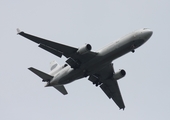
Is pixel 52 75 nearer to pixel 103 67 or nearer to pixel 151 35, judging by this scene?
pixel 103 67

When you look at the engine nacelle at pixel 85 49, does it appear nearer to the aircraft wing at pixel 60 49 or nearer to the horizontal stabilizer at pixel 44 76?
the aircraft wing at pixel 60 49

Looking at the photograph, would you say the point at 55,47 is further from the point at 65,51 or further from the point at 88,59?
the point at 88,59

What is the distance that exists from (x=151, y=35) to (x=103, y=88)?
16.3m

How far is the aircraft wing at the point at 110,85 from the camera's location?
64.3 metres

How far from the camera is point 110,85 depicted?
2643 inches

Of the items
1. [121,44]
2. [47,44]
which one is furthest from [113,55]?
[47,44]

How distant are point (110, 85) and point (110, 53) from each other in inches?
481

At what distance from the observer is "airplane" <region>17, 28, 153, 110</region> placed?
55688mm

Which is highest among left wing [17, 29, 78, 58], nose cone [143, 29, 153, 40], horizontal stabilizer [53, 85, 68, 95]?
left wing [17, 29, 78, 58]

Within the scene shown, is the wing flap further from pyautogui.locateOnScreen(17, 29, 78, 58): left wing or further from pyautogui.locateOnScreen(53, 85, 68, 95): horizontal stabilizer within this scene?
pyautogui.locateOnScreen(53, 85, 68, 95): horizontal stabilizer

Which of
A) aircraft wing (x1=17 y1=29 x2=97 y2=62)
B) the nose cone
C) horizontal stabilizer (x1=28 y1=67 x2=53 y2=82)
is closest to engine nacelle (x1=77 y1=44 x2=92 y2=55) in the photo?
aircraft wing (x1=17 y1=29 x2=97 y2=62)

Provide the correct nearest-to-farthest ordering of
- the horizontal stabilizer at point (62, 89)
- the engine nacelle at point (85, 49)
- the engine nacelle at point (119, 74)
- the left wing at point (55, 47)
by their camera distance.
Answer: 1. the engine nacelle at point (85, 49)
2. the left wing at point (55, 47)
3. the engine nacelle at point (119, 74)
4. the horizontal stabilizer at point (62, 89)

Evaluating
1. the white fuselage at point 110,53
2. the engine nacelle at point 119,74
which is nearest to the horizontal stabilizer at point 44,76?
the white fuselage at point 110,53

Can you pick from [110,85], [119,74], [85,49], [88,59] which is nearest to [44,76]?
[88,59]
